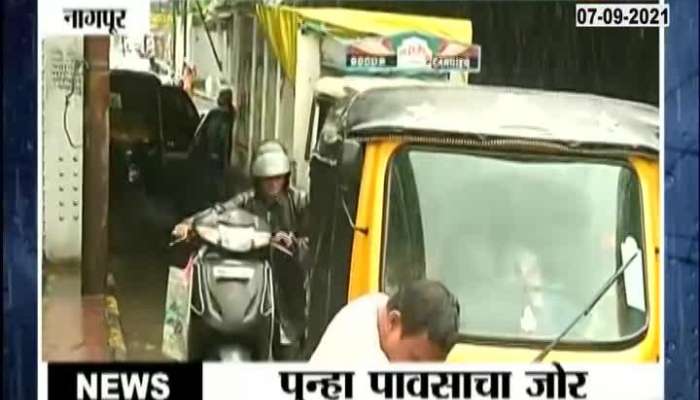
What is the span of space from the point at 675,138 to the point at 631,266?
0.27m

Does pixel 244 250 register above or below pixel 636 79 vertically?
below

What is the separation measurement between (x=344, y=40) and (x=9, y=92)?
26.2 inches

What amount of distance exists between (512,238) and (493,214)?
60 millimetres

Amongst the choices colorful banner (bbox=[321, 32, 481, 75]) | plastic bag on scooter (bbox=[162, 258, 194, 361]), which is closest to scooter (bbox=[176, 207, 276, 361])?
plastic bag on scooter (bbox=[162, 258, 194, 361])

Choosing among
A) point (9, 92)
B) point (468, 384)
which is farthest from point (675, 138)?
point (9, 92)

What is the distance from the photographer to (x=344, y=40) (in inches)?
103

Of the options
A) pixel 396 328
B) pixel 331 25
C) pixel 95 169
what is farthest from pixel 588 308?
pixel 95 169

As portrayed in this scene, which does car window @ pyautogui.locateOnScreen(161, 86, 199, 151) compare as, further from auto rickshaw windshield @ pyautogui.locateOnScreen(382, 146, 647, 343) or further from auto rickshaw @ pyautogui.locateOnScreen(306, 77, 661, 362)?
auto rickshaw windshield @ pyautogui.locateOnScreen(382, 146, 647, 343)

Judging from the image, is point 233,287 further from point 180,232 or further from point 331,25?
point 331,25

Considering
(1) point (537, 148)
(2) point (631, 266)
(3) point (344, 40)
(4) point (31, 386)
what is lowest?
(4) point (31, 386)

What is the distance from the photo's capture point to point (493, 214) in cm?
261

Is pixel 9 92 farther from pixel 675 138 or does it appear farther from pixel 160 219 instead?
pixel 675 138

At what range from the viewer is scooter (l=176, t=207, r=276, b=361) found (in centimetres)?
261

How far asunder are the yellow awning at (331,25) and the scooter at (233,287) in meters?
0.32
